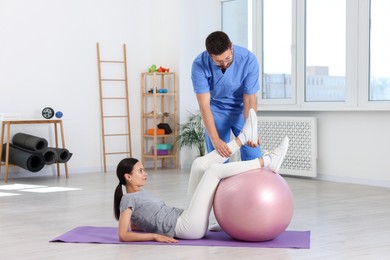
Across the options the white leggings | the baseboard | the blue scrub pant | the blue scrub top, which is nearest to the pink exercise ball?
the white leggings

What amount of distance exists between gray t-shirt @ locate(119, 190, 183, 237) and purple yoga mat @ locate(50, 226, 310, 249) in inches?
4.2

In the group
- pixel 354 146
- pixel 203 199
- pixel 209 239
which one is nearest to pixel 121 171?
pixel 203 199

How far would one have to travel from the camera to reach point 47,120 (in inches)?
269

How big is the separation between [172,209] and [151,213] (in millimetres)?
136

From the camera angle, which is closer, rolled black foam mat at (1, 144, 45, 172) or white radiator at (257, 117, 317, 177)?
rolled black foam mat at (1, 144, 45, 172)

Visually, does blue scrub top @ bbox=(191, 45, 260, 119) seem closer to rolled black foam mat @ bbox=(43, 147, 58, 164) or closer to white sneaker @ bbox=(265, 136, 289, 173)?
white sneaker @ bbox=(265, 136, 289, 173)

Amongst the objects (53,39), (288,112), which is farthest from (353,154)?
(53,39)

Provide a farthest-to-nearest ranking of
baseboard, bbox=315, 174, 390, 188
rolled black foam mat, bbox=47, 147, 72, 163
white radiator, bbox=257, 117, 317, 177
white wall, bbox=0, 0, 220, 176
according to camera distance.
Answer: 1. white wall, bbox=0, 0, 220, 176
2. rolled black foam mat, bbox=47, 147, 72, 163
3. white radiator, bbox=257, 117, 317, 177
4. baseboard, bbox=315, 174, 390, 188

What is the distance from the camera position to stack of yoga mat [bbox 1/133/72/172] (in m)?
6.41

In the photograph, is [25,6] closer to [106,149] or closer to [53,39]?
[53,39]

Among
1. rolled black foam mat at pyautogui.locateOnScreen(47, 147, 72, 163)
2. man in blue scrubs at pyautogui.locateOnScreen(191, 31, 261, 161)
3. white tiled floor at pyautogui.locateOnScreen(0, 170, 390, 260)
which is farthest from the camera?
rolled black foam mat at pyautogui.locateOnScreen(47, 147, 72, 163)

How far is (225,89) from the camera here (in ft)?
12.6

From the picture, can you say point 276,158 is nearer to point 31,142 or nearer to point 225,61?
point 225,61

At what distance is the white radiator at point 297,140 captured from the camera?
21.5 ft
